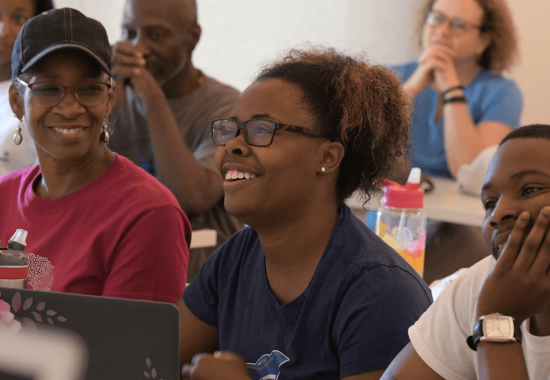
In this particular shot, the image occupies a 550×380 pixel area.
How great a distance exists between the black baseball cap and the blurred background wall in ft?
7.26

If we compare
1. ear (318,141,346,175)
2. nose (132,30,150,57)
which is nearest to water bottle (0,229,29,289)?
ear (318,141,346,175)

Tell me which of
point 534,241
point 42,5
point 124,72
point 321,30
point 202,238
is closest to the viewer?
point 534,241

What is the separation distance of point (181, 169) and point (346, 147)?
106 cm

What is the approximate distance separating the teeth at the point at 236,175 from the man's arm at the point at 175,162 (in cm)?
99

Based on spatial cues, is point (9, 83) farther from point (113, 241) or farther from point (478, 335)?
point (478, 335)

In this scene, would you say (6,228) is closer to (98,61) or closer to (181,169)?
(98,61)

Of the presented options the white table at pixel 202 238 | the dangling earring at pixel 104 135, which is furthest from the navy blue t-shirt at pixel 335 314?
the white table at pixel 202 238

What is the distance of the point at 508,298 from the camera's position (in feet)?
2.62

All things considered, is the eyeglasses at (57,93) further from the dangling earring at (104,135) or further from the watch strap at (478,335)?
the watch strap at (478,335)

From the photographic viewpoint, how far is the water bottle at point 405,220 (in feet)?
4.87

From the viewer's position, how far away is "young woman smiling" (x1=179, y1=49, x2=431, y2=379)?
94 centimetres

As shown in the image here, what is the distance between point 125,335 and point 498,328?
46 centimetres

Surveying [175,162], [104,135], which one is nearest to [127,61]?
[175,162]

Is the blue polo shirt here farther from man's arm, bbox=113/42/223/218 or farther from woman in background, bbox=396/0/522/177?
man's arm, bbox=113/42/223/218
